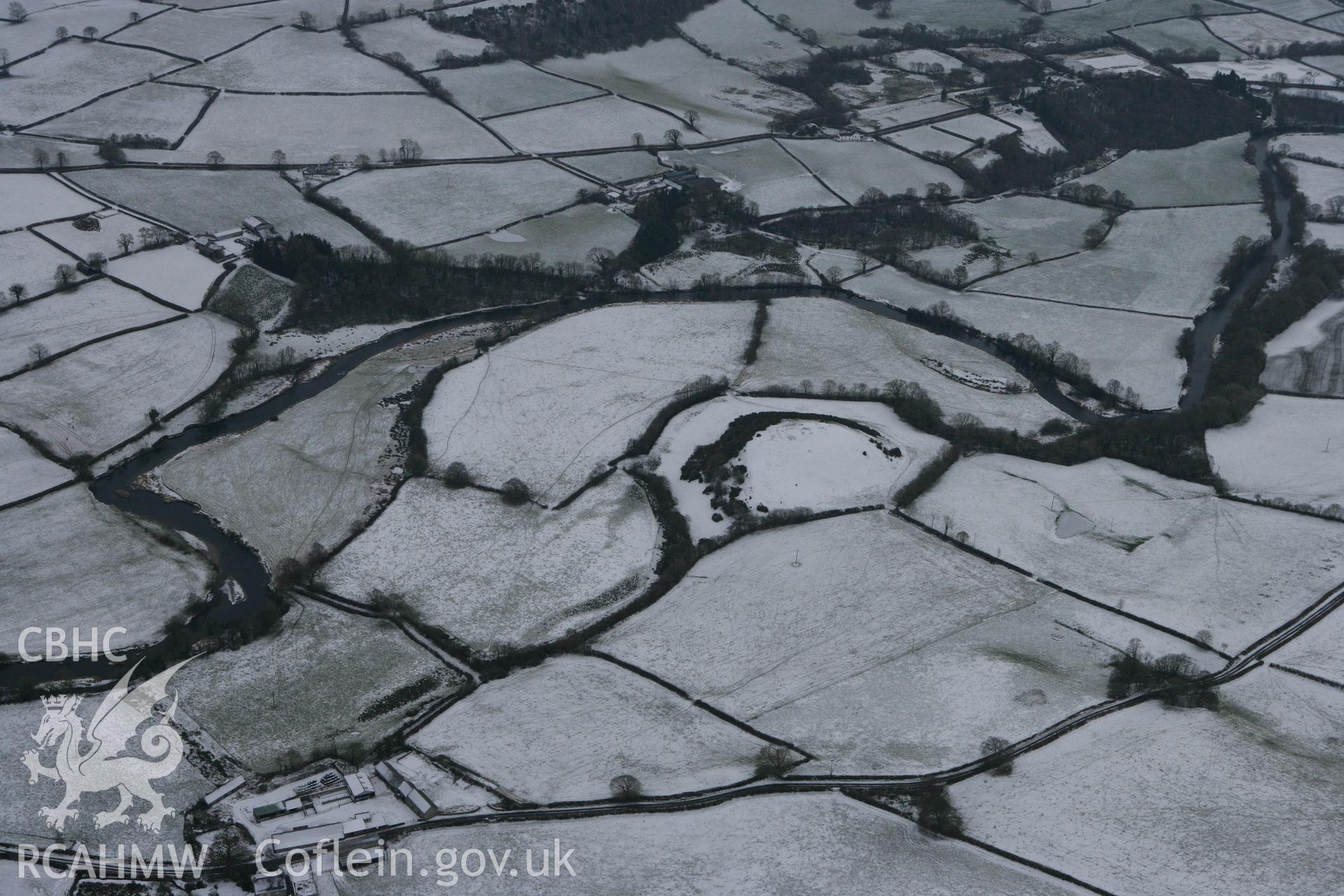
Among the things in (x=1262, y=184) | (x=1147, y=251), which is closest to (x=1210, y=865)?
(x=1147, y=251)

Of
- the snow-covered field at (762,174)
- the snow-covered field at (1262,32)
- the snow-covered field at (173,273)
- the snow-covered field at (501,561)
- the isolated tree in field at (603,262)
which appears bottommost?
the snow-covered field at (501,561)

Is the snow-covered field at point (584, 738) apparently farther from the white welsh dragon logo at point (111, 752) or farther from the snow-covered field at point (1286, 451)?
the snow-covered field at point (1286, 451)

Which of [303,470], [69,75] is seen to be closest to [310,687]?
[303,470]

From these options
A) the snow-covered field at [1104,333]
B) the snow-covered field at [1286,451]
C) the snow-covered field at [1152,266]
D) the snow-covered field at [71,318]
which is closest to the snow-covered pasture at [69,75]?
the snow-covered field at [71,318]

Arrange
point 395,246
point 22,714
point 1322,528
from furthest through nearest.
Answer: point 395,246
point 1322,528
point 22,714

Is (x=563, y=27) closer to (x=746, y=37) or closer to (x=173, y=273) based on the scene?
(x=746, y=37)

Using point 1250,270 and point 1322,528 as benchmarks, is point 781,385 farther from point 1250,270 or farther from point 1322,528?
point 1250,270
